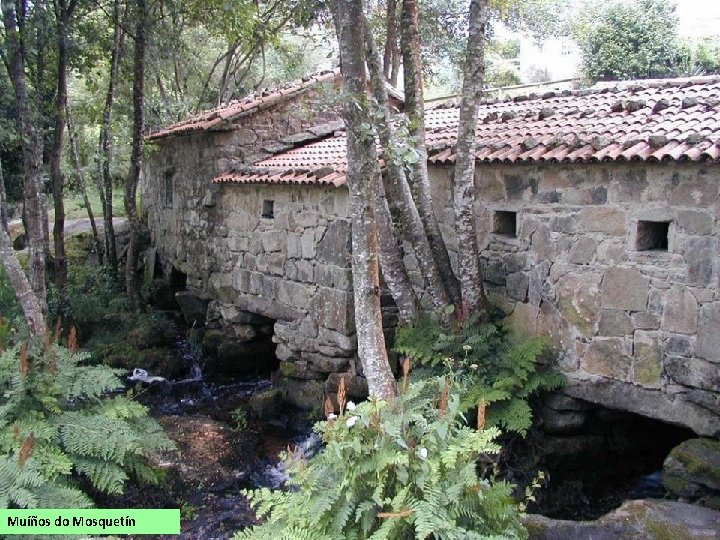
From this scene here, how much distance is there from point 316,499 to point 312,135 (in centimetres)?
804

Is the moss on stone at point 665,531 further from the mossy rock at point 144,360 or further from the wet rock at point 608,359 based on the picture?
the mossy rock at point 144,360

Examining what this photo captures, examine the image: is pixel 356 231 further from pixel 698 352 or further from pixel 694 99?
pixel 694 99

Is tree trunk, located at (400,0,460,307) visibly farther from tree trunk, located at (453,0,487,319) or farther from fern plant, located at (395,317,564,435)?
fern plant, located at (395,317,564,435)

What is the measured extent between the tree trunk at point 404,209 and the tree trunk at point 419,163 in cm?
10

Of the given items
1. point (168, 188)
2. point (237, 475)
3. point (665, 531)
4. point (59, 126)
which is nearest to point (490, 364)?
point (665, 531)

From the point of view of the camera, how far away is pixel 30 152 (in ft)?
26.7

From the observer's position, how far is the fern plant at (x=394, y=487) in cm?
343

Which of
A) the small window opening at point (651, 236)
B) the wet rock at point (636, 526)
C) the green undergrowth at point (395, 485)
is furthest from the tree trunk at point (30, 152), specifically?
the small window opening at point (651, 236)

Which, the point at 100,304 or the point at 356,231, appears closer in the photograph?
the point at 356,231

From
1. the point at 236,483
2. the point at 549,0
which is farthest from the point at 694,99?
the point at 549,0

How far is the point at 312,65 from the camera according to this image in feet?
80.1

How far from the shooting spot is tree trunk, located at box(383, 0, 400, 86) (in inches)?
492

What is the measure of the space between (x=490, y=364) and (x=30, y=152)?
6.03 metres

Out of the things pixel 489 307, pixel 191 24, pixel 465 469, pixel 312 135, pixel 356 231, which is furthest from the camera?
pixel 191 24
